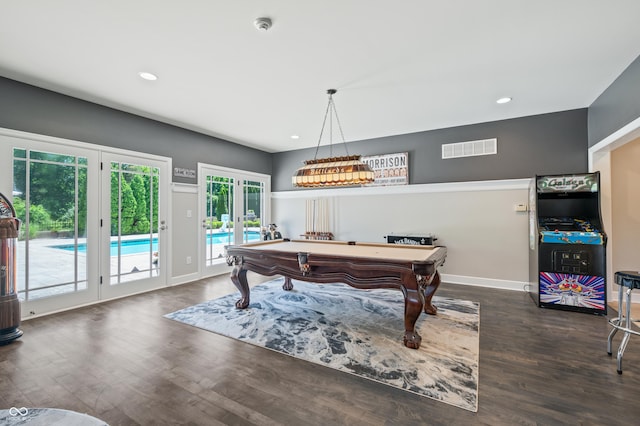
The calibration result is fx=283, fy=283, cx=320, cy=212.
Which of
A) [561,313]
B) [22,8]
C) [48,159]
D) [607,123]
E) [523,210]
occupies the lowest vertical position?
[561,313]

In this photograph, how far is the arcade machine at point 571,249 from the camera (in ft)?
11.3

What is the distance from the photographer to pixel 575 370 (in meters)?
2.21

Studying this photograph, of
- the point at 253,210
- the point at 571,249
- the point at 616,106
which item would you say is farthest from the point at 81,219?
the point at 616,106

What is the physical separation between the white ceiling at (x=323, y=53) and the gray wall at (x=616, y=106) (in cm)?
11

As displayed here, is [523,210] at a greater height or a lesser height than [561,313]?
greater

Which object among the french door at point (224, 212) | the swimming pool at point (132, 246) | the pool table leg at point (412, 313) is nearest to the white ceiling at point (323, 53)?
the french door at point (224, 212)

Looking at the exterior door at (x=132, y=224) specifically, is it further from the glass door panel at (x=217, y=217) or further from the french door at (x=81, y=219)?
the glass door panel at (x=217, y=217)

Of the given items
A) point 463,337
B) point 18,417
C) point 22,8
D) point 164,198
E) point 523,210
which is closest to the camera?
point 18,417

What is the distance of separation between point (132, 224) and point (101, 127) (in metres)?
1.44

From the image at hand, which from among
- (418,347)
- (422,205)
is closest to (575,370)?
(418,347)

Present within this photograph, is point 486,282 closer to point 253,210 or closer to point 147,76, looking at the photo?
point 253,210

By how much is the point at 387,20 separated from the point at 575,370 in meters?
3.14

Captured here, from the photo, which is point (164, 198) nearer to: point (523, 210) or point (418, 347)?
point (418, 347)

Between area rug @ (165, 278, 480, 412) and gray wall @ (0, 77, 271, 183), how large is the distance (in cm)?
271
